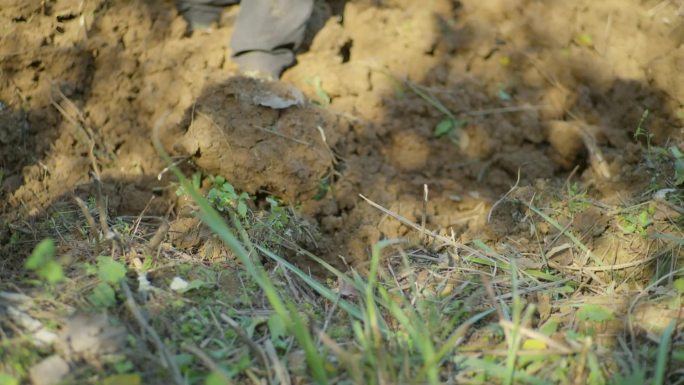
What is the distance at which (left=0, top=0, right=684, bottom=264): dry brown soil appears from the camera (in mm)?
2701

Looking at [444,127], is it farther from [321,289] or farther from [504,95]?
[321,289]

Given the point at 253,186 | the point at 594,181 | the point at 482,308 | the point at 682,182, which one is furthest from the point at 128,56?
the point at 682,182

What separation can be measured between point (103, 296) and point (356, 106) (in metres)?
1.51

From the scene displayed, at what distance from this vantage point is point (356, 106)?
308cm

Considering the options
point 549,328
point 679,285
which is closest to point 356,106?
point 549,328

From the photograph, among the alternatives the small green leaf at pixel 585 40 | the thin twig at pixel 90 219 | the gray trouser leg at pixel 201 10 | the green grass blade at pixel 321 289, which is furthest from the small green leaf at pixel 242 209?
the small green leaf at pixel 585 40

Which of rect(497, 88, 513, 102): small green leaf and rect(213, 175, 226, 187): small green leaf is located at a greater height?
rect(213, 175, 226, 187): small green leaf

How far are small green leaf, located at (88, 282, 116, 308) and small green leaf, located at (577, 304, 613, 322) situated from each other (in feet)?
4.59

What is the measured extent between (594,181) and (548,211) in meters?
0.37

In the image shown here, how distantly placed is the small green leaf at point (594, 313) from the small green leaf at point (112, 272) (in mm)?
1393

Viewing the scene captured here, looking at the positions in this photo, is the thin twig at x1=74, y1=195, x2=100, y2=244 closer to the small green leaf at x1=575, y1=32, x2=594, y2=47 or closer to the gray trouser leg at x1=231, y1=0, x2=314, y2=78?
the gray trouser leg at x1=231, y1=0, x2=314, y2=78

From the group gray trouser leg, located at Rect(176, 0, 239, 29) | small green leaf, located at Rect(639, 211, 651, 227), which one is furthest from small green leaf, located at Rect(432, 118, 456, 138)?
gray trouser leg, located at Rect(176, 0, 239, 29)

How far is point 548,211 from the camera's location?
2.65 meters

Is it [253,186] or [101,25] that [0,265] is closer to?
[253,186]
